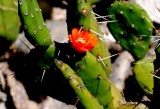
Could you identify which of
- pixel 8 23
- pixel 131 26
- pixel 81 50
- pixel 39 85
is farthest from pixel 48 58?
pixel 8 23

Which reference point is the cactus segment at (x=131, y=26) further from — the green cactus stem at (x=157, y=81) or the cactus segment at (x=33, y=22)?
the cactus segment at (x=33, y=22)

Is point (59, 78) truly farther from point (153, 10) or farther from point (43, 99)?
point (153, 10)

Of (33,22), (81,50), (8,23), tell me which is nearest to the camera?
(33,22)

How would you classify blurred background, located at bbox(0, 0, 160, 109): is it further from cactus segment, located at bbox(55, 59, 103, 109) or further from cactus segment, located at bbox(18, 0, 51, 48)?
cactus segment, located at bbox(18, 0, 51, 48)

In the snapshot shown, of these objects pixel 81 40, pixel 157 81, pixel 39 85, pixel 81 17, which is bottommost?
pixel 39 85

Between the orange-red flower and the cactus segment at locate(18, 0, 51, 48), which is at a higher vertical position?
the cactus segment at locate(18, 0, 51, 48)

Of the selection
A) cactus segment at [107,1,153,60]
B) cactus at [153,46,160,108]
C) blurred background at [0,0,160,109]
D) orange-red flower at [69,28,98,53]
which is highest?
orange-red flower at [69,28,98,53]

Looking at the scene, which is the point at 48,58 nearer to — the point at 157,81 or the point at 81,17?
the point at 81,17

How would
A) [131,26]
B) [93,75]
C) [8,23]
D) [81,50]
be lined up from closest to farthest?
[81,50]
[93,75]
[131,26]
[8,23]

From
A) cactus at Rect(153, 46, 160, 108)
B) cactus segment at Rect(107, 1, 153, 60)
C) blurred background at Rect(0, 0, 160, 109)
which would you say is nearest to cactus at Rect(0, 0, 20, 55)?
blurred background at Rect(0, 0, 160, 109)
